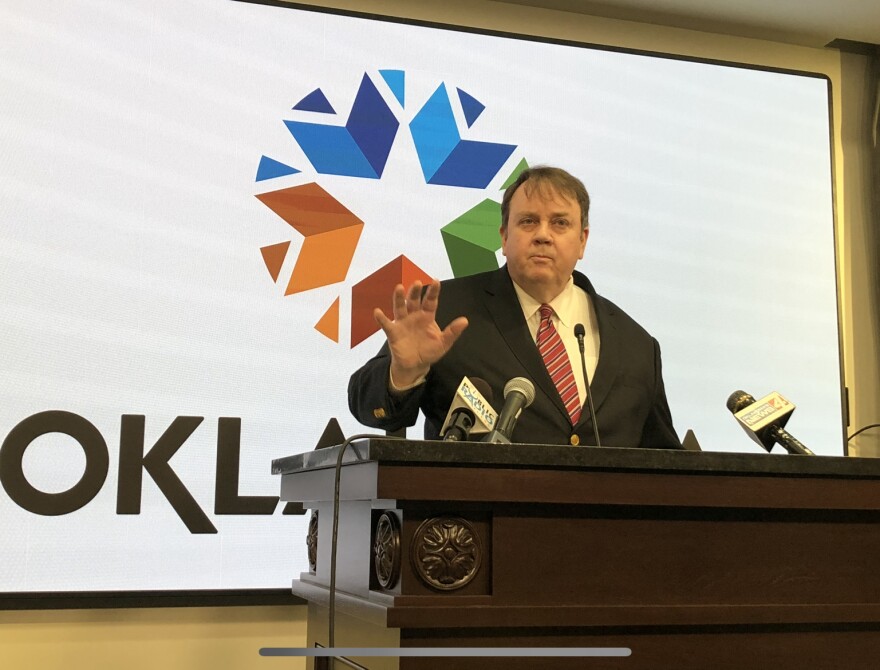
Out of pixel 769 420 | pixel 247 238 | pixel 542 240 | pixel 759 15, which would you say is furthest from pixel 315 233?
pixel 759 15

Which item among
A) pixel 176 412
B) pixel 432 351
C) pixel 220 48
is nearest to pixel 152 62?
pixel 220 48

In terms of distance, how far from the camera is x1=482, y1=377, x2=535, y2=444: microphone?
1.54 metres

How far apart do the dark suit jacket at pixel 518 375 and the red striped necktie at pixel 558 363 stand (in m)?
0.03

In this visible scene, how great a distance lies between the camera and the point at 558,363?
2.27 metres

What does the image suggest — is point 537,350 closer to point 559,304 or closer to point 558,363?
point 558,363

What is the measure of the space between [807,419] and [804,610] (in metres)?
2.69

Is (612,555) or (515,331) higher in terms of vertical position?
(515,331)

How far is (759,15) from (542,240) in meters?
2.39

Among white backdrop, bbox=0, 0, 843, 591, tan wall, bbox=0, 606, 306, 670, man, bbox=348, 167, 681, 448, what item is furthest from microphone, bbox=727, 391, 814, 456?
tan wall, bbox=0, 606, 306, 670

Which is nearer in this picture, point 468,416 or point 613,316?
point 468,416

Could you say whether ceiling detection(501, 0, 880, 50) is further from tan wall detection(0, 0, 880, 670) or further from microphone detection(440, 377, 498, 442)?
microphone detection(440, 377, 498, 442)

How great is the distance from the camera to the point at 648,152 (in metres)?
3.96

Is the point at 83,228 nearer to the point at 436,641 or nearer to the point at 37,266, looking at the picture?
the point at 37,266

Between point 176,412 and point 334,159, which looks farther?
point 334,159
